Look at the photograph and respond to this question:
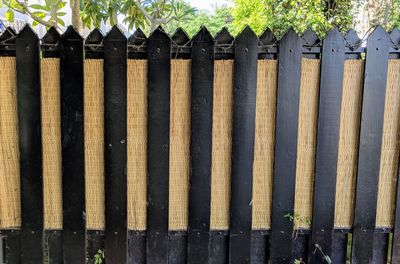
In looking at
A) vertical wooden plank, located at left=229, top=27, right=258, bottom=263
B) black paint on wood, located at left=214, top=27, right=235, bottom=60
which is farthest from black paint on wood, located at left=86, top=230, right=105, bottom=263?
black paint on wood, located at left=214, top=27, right=235, bottom=60

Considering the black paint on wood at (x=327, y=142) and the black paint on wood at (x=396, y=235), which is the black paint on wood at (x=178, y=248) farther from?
the black paint on wood at (x=396, y=235)

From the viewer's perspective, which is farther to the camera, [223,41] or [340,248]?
[340,248]

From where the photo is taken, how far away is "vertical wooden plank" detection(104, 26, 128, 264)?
2.48 meters

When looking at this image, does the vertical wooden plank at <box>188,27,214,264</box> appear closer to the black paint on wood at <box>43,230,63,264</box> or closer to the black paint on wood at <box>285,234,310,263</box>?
the black paint on wood at <box>285,234,310,263</box>

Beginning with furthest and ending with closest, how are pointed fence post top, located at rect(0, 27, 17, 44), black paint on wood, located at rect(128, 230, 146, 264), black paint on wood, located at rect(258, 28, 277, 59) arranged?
Answer: black paint on wood, located at rect(128, 230, 146, 264) < black paint on wood, located at rect(258, 28, 277, 59) < pointed fence post top, located at rect(0, 27, 17, 44)

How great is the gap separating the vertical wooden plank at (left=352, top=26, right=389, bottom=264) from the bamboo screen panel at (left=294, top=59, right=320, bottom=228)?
0.32 m

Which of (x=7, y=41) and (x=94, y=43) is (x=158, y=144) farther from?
(x=7, y=41)

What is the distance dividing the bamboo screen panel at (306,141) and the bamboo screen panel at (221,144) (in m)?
0.48

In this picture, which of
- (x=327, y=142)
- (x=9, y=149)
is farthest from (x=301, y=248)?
(x=9, y=149)

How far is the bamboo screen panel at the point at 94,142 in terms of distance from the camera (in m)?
2.52

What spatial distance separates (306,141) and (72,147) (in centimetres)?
156

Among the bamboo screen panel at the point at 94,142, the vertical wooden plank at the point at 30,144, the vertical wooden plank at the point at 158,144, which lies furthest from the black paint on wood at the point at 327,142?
the vertical wooden plank at the point at 30,144

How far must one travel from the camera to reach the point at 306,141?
265 centimetres

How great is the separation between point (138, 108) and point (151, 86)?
0.56 ft
